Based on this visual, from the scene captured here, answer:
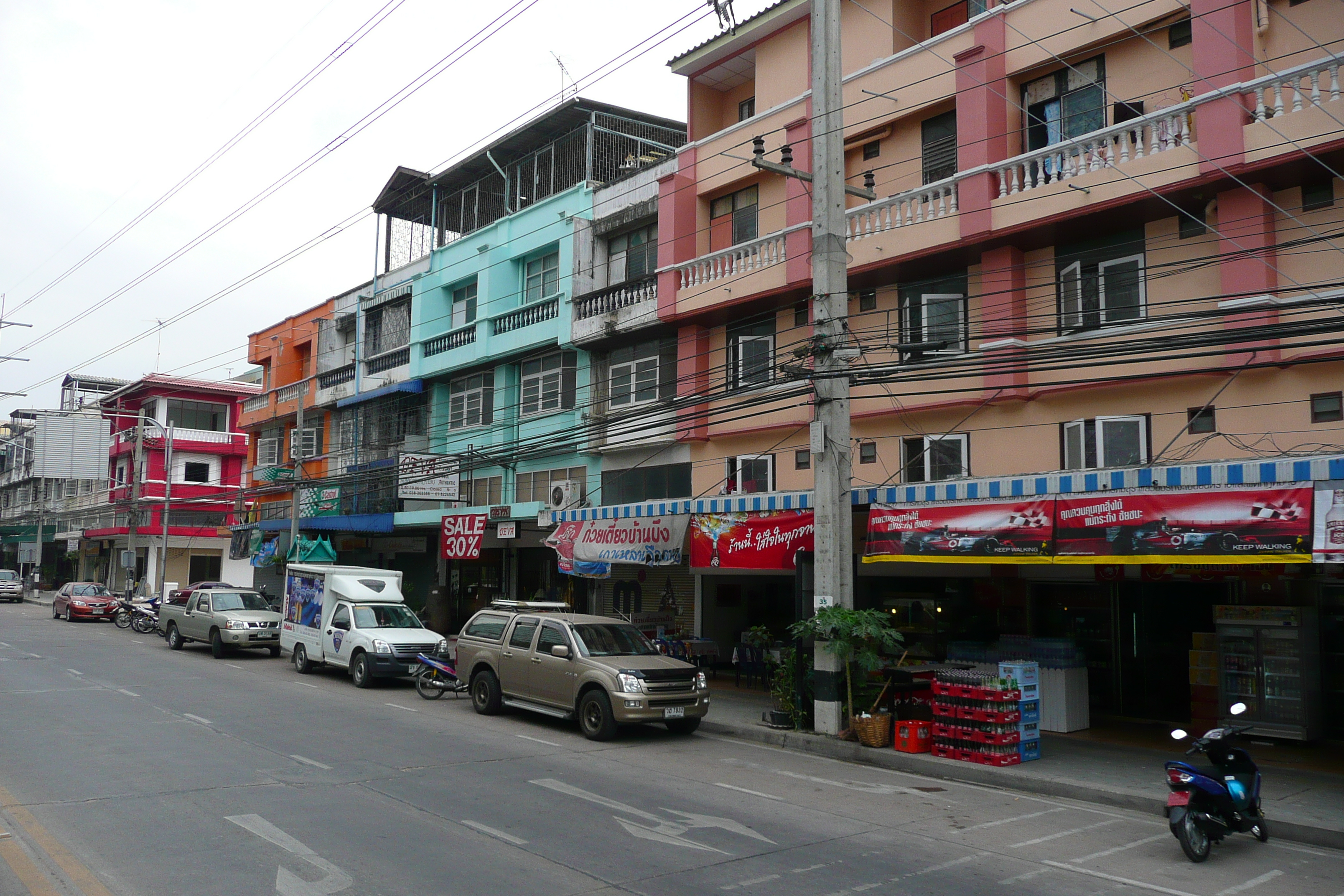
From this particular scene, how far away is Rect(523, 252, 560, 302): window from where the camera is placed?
2777cm

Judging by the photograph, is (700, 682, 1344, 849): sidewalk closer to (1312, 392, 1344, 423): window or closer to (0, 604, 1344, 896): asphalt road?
(0, 604, 1344, 896): asphalt road

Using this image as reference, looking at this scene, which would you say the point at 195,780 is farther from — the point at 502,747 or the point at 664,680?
the point at 664,680

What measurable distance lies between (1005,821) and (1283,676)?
6552 millimetres

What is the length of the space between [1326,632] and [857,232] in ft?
33.2

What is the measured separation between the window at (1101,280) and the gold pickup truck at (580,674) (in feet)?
27.6

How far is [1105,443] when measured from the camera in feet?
51.9

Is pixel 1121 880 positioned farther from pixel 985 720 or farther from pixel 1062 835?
pixel 985 720

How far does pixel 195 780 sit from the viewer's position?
10.6 metres

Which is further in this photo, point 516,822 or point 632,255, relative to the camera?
point 632,255

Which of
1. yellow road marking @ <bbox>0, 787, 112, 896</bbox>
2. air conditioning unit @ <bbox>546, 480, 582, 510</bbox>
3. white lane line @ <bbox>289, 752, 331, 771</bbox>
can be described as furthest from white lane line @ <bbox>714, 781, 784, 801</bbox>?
air conditioning unit @ <bbox>546, 480, 582, 510</bbox>

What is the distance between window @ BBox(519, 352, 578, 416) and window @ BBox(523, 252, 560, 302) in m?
1.82

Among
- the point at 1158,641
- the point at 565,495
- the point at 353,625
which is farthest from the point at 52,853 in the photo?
the point at 565,495

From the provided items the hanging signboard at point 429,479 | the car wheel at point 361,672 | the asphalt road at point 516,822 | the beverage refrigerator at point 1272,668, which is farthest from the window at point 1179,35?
the hanging signboard at point 429,479

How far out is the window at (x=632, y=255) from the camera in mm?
25016
